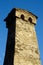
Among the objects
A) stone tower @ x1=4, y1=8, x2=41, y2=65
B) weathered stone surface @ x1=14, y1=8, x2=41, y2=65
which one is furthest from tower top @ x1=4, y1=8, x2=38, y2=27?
weathered stone surface @ x1=14, y1=8, x2=41, y2=65

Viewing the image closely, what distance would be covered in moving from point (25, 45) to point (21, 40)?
15.8 inches

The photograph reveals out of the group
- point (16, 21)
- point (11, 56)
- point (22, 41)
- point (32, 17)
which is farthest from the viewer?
point (32, 17)

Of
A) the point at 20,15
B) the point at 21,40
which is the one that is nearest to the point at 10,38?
the point at 21,40

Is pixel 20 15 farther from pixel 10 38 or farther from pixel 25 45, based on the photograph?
pixel 25 45

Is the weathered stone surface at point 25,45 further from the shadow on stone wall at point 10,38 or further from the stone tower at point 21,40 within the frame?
the shadow on stone wall at point 10,38

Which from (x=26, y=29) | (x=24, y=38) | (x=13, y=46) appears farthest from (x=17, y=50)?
(x=26, y=29)

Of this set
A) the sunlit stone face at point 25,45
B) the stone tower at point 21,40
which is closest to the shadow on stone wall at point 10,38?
the stone tower at point 21,40

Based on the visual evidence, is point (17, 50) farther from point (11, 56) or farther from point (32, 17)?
point (32, 17)

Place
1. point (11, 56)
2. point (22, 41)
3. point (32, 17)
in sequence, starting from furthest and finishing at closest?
point (32, 17), point (22, 41), point (11, 56)

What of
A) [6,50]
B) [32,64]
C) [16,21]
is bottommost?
[32,64]

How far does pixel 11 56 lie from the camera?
9719mm

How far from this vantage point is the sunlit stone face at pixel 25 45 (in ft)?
31.7

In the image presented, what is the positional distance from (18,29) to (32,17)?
202 centimetres

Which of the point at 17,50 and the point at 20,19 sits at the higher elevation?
the point at 20,19
